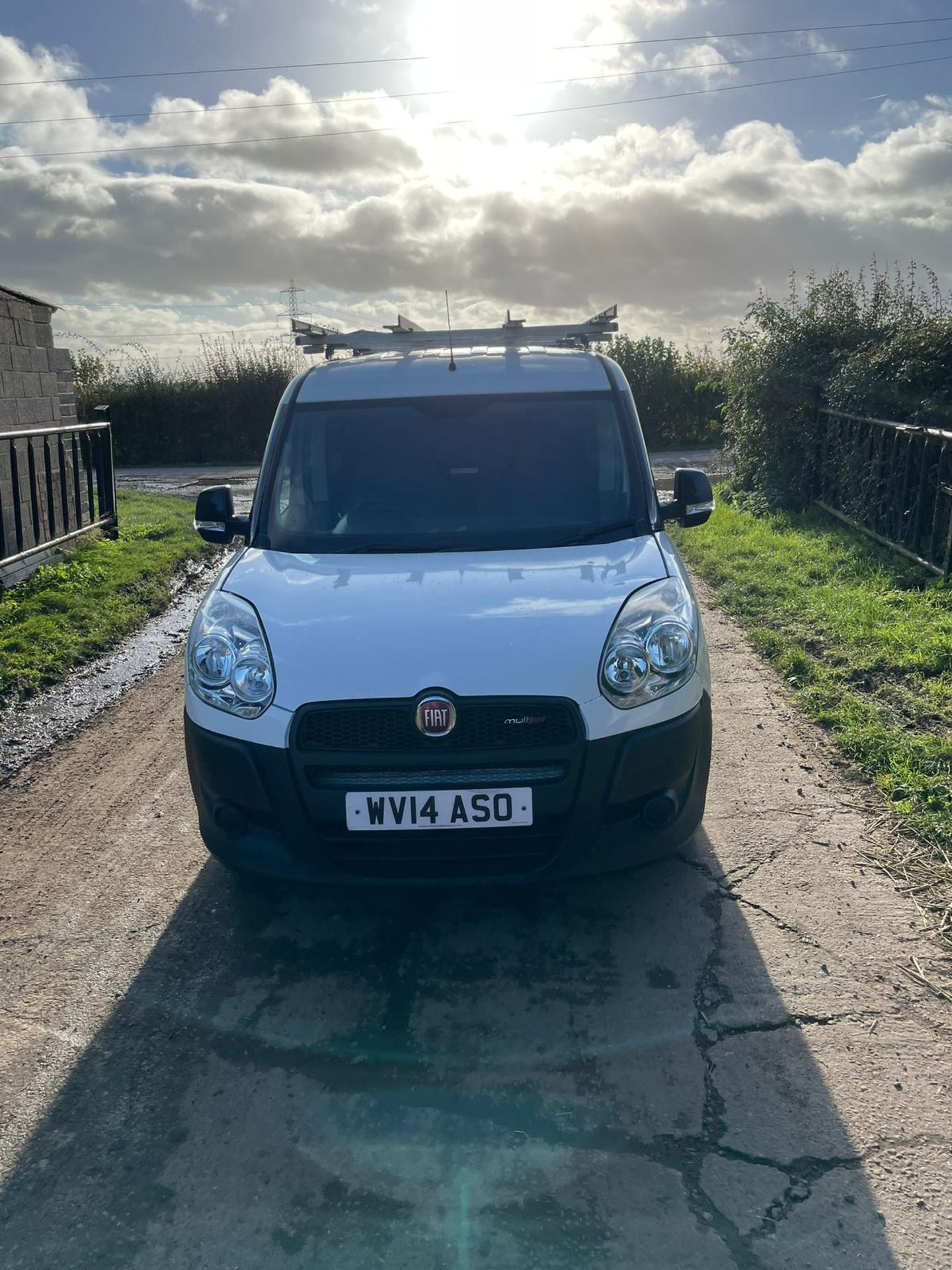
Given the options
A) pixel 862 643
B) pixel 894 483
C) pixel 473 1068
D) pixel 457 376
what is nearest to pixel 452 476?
pixel 457 376

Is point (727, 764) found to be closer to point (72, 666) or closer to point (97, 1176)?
point (97, 1176)

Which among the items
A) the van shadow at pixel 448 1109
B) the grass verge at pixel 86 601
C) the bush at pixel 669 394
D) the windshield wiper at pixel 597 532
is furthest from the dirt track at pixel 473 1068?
the bush at pixel 669 394

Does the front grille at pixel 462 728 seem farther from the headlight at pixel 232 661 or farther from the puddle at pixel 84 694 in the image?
the puddle at pixel 84 694

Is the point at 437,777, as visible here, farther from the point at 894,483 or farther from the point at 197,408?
the point at 197,408

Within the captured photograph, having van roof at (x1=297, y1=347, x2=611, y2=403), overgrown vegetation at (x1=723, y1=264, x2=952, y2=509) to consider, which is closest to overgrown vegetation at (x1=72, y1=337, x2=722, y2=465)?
overgrown vegetation at (x1=723, y1=264, x2=952, y2=509)

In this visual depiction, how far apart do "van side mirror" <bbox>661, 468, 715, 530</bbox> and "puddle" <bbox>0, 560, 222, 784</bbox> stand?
3.48 m

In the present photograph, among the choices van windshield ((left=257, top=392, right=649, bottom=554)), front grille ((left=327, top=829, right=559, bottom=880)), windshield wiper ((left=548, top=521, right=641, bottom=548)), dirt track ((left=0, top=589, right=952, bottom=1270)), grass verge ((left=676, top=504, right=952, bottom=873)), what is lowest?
dirt track ((left=0, top=589, right=952, bottom=1270))

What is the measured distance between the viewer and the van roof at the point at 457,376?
4.84m

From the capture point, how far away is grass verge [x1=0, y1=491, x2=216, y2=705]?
700 centimetres

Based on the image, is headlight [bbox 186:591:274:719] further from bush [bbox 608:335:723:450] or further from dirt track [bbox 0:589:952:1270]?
Result: bush [bbox 608:335:723:450]

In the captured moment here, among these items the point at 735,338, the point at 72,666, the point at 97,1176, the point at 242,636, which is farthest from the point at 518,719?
the point at 735,338

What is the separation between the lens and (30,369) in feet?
34.5

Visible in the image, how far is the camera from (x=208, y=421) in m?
29.0

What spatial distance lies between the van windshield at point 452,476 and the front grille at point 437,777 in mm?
1193
